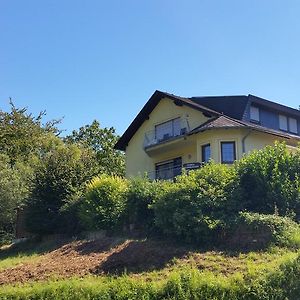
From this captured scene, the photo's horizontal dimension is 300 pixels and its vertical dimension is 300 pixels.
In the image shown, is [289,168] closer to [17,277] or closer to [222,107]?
[17,277]

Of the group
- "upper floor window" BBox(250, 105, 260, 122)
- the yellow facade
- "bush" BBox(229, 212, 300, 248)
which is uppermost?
"upper floor window" BBox(250, 105, 260, 122)

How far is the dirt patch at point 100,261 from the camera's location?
14.9 m

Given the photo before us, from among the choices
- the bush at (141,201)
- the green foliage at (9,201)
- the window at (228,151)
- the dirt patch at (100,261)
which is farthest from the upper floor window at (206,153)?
the dirt patch at (100,261)

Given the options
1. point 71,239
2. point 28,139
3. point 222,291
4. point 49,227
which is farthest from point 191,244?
point 28,139

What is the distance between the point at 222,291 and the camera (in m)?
12.1

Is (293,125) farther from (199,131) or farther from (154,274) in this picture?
(154,274)

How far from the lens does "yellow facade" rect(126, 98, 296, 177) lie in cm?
2880

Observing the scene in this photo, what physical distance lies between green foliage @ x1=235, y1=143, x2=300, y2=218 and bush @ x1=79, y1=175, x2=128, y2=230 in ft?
16.3

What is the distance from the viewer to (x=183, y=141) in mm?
31672

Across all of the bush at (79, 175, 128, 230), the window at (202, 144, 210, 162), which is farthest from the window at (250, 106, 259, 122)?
the bush at (79, 175, 128, 230)

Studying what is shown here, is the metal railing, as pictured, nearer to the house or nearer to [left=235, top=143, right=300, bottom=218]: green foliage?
the house

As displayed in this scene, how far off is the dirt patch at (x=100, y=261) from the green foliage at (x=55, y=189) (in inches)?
180

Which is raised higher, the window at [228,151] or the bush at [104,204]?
the window at [228,151]

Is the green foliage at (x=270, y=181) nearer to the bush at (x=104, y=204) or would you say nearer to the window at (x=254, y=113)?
the bush at (x=104, y=204)
